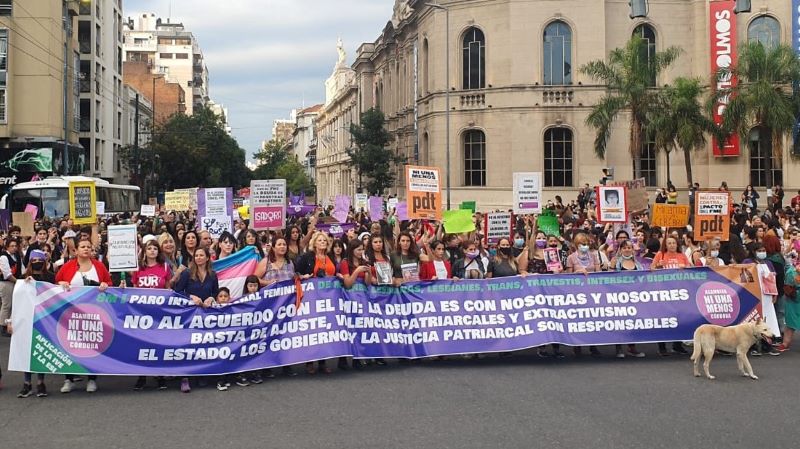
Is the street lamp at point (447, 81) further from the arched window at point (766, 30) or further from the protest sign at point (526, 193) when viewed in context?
the protest sign at point (526, 193)

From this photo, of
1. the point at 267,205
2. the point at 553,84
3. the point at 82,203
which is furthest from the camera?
the point at 553,84

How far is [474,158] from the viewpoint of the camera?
136ft

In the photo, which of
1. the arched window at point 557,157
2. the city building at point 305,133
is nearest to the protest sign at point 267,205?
the arched window at point 557,157

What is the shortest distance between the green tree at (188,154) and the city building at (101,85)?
233cm

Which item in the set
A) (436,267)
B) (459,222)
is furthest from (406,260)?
(459,222)

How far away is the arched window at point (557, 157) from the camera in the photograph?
39.1 meters

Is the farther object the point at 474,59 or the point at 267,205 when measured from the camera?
the point at 474,59

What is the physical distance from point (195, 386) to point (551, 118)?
1283 inches

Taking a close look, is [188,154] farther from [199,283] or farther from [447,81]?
[199,283]

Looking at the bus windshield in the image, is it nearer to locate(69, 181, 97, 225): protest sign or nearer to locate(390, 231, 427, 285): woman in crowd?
locate(69, 181, 97, 225): protest sign

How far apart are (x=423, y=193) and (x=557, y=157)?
86.1 ft

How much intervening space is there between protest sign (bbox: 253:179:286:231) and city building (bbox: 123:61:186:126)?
75995 millimetres

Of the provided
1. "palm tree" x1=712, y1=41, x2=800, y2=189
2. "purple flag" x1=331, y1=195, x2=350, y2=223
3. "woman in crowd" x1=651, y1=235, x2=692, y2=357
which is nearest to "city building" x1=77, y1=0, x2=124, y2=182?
"purple flag" x1=331, y1=195, x2=350, y2=223

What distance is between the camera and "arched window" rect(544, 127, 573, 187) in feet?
128
